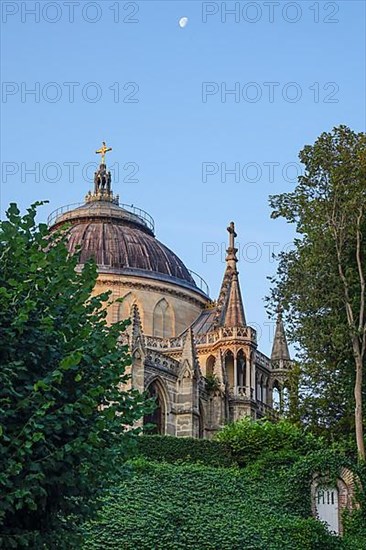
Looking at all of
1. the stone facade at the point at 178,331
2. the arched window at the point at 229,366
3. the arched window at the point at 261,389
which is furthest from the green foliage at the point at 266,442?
the arched window at the point at 261,389

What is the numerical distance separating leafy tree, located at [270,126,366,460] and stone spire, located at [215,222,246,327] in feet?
70.7

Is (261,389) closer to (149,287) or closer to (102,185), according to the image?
(149,287)

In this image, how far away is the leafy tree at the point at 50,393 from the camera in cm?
1348

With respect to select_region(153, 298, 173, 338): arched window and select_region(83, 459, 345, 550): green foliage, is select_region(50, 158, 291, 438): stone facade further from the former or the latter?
select_region(83, 459, 345, 550): green foliage

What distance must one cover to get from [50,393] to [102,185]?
59.8m

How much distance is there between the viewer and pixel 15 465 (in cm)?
1305

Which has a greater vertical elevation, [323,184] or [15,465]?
[323,184]

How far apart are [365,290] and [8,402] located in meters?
23.5

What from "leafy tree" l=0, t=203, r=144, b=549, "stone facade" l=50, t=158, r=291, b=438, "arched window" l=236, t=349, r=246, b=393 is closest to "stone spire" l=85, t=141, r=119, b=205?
"stone facade" l=50, t=158, r=291, b=438

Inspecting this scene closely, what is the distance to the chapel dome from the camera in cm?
6178

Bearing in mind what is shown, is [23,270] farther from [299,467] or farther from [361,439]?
[361,439]

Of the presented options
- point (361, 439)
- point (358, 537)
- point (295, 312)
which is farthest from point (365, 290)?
point (358, 537)

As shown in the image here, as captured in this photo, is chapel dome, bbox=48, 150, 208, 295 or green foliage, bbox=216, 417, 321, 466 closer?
green foliage, bbox=216, 417, 321, 466

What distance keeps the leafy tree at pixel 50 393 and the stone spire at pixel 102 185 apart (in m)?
56.1
